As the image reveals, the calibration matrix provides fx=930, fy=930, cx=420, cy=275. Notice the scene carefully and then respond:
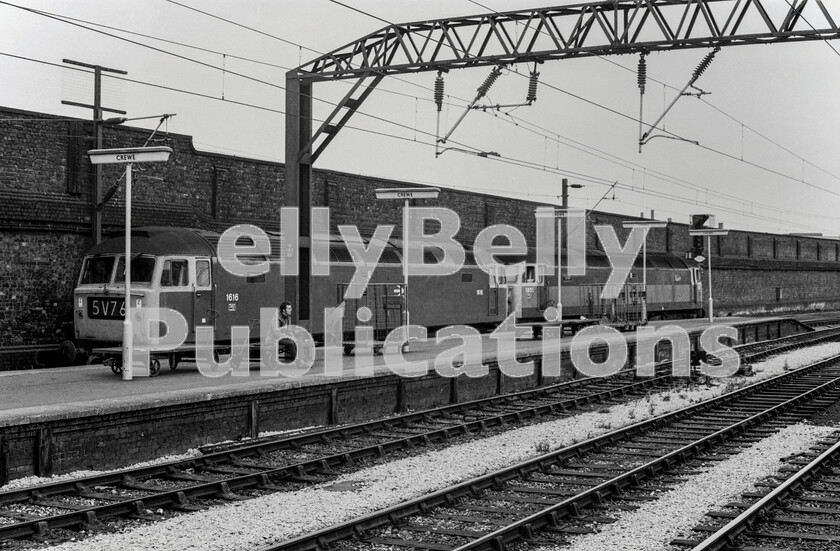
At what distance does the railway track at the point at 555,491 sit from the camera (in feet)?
28.8

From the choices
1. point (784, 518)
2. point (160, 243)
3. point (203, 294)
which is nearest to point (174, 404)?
point (160, 243)

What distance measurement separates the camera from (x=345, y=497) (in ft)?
34.5

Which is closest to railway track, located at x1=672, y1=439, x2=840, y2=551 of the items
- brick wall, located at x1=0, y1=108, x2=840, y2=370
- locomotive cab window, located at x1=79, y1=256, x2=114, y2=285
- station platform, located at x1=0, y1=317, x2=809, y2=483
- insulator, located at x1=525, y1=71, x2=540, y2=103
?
station platform, located at x1=0, y1=317, x2=809, y2=483

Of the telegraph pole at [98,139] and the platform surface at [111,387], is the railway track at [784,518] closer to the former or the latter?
the platform surface at [111,387]

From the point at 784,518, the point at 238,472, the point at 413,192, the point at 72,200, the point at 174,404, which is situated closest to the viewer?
the point at 784,518

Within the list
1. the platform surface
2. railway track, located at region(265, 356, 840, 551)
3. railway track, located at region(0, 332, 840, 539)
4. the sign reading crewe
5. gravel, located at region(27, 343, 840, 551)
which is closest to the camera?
gravel, located at region(27, 343, 840, 551)

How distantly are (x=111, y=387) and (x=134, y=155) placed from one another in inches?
153

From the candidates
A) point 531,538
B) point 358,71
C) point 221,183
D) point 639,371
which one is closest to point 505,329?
point 639,371

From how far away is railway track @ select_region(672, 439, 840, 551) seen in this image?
8719mm

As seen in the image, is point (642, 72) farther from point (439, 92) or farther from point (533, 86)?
point (439, 92)

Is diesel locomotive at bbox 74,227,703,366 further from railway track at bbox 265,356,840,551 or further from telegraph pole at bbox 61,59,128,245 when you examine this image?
railway track at bbox 265,356,840,551

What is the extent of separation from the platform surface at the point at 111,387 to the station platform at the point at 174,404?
18 mm

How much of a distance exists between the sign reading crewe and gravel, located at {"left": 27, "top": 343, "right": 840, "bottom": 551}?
6.49 metres

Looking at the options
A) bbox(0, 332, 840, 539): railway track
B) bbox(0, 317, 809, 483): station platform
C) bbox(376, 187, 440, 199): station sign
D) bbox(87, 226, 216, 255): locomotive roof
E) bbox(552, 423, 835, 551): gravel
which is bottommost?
bbox(552, 423, 835, 551): gravel
